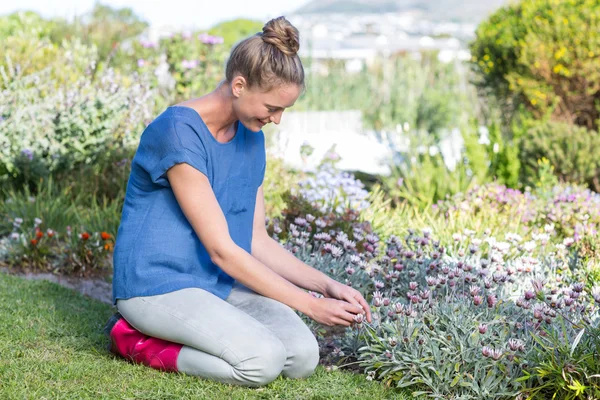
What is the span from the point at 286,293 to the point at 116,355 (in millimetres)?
839

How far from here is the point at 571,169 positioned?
692cm

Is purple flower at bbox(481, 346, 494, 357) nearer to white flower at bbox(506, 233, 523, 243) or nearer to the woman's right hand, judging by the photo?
the woman's right hand

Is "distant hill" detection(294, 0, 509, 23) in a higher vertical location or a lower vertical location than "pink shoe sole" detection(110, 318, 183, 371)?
lower

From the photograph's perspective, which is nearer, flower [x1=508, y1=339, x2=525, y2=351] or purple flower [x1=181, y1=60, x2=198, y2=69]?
flower [x1=508, y1=339, x2=525, y2=351]

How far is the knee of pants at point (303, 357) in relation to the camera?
3.01 metres

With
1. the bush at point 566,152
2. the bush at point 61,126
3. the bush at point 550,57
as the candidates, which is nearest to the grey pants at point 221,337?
the bush at point 61,126

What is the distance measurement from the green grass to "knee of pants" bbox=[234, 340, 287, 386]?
0.05m

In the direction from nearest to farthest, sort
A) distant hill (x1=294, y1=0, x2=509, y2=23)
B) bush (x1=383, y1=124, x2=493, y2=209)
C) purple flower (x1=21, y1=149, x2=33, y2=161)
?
purple flower (x1=21, y1=149, x2=33, y2=161) → bush (x1=383, y1=124, x2=493, y2=209) → distant hill (x1=294, y1=0, x2=509, y2=23)

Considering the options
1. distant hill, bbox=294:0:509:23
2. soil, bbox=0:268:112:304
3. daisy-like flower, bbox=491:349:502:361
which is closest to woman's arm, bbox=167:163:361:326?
daisy-like flower, bbox=491:349:502:361

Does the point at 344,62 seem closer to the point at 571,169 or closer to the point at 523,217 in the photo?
the point at 571,169

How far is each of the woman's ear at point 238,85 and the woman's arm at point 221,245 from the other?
336 mm

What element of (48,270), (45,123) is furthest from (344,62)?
(48,270)

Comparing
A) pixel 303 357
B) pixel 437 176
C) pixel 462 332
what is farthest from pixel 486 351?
pixel 437 176

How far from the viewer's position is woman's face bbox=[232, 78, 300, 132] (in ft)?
9.64
